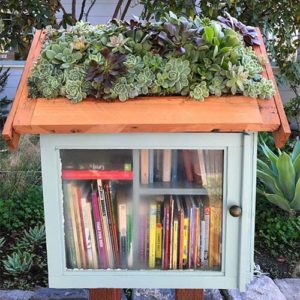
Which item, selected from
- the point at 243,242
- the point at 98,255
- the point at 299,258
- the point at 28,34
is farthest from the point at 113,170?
the point at 28,34

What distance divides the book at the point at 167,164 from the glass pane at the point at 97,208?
0.42 ft

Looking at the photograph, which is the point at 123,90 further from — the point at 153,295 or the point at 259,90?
the point at 153,295

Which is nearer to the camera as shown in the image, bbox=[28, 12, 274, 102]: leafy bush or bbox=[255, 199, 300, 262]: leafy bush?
bbox=[28, 12, 274, 102]: leafy bush

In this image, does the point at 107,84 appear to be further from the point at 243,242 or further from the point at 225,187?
the point at 243,242

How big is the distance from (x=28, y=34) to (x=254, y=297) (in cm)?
286

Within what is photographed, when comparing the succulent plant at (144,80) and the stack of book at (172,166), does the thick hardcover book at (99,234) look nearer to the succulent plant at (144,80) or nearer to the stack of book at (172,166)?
the stack of book at (172,166)

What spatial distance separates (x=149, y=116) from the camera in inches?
60.2

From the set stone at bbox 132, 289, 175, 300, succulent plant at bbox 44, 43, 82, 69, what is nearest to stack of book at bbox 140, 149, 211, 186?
succulent plant at bbox 44, 43, 82, 69

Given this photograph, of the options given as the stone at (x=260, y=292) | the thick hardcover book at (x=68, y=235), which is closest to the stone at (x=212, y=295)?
the stone at (x=260, y=292)

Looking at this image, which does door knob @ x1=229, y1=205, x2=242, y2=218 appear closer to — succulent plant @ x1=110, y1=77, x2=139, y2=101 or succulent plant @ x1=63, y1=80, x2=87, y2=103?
succulent plant @ x1=110, y1=77, x2=139, y2=101

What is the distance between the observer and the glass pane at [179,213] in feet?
5.59

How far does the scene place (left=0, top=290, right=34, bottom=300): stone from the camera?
7.86 ft

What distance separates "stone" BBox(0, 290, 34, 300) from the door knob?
1301 millimetres

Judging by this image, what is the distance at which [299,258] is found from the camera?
115 inches
